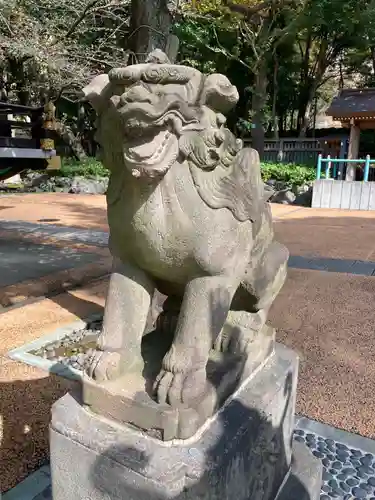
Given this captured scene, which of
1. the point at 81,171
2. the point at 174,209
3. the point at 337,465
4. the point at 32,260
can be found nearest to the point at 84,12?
the point at 32,260

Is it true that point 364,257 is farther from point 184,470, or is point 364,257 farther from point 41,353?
point 184,470

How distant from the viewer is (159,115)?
126 cm

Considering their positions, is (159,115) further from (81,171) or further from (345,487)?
(81,171)

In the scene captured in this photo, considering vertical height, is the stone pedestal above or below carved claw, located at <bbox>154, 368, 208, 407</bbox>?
below

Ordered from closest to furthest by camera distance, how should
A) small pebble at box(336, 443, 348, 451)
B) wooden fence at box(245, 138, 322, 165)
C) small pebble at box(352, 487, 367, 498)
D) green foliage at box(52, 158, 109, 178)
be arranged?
small pebble at box(352, 487, 367, 498) → small pebble at box(336, 443, 348, 451) → green foliage at box(52, 158, 109, 178) → wooden fence at box(245, 138, 322, 165)

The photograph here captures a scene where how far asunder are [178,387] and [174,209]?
57 cm

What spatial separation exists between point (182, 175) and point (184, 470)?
2.97ft

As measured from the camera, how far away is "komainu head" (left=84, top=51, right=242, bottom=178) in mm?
1259

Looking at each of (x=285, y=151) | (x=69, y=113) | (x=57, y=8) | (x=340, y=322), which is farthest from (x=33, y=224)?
(x=69, y=113)

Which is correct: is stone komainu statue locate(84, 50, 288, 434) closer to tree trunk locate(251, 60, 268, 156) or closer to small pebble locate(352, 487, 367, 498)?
small pebble locate(352, 487, 367, 498)

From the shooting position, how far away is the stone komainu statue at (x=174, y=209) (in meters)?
1.30

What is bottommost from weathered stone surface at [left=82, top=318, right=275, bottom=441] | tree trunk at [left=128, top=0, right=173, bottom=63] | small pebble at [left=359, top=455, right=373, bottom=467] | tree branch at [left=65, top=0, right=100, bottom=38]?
small pebble at [left=359, top=455, right=373, bottom=467]

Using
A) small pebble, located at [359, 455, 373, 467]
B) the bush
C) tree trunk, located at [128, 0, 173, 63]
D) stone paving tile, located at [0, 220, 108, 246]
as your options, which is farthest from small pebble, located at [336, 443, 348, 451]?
the bush

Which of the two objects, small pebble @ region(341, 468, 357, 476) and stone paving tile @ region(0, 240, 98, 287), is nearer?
small pebble @ region(341, 468, 357, 476)
